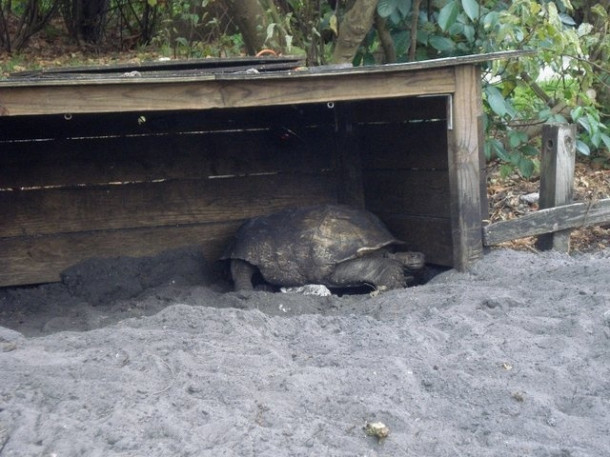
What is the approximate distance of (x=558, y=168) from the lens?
6.02 m

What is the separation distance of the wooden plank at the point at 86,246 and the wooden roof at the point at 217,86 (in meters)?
1.31

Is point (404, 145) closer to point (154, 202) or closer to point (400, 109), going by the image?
point (400, 109)

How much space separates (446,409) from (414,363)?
0.41 m

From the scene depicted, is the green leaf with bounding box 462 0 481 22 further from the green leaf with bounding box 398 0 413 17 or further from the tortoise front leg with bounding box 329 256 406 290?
the tortoise front leg with bounding box 329 256 406 290

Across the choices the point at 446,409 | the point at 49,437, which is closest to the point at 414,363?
the point at 446,409

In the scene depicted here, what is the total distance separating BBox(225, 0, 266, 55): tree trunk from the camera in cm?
709

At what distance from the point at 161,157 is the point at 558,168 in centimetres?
288

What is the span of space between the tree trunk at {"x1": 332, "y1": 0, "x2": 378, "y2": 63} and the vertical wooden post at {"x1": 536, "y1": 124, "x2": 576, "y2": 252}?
1.60m

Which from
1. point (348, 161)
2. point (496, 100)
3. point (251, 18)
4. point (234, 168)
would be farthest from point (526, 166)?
point (251, 18)

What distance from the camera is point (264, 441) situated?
3.08 metres

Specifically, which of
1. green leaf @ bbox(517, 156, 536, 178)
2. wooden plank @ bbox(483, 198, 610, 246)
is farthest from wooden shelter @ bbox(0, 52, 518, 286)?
Result: green leaf @ bbox(517, 156, 536, 178)

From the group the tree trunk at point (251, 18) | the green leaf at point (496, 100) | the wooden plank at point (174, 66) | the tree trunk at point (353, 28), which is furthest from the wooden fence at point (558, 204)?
the tree trunk at point (251, 18)

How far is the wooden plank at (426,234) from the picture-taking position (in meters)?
6.05

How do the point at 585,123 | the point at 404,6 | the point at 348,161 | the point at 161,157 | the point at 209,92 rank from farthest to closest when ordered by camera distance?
the point at 348,161 < the point at 585,123 < the point at 161,157 < the point at 404,6 < the point at 209,92
